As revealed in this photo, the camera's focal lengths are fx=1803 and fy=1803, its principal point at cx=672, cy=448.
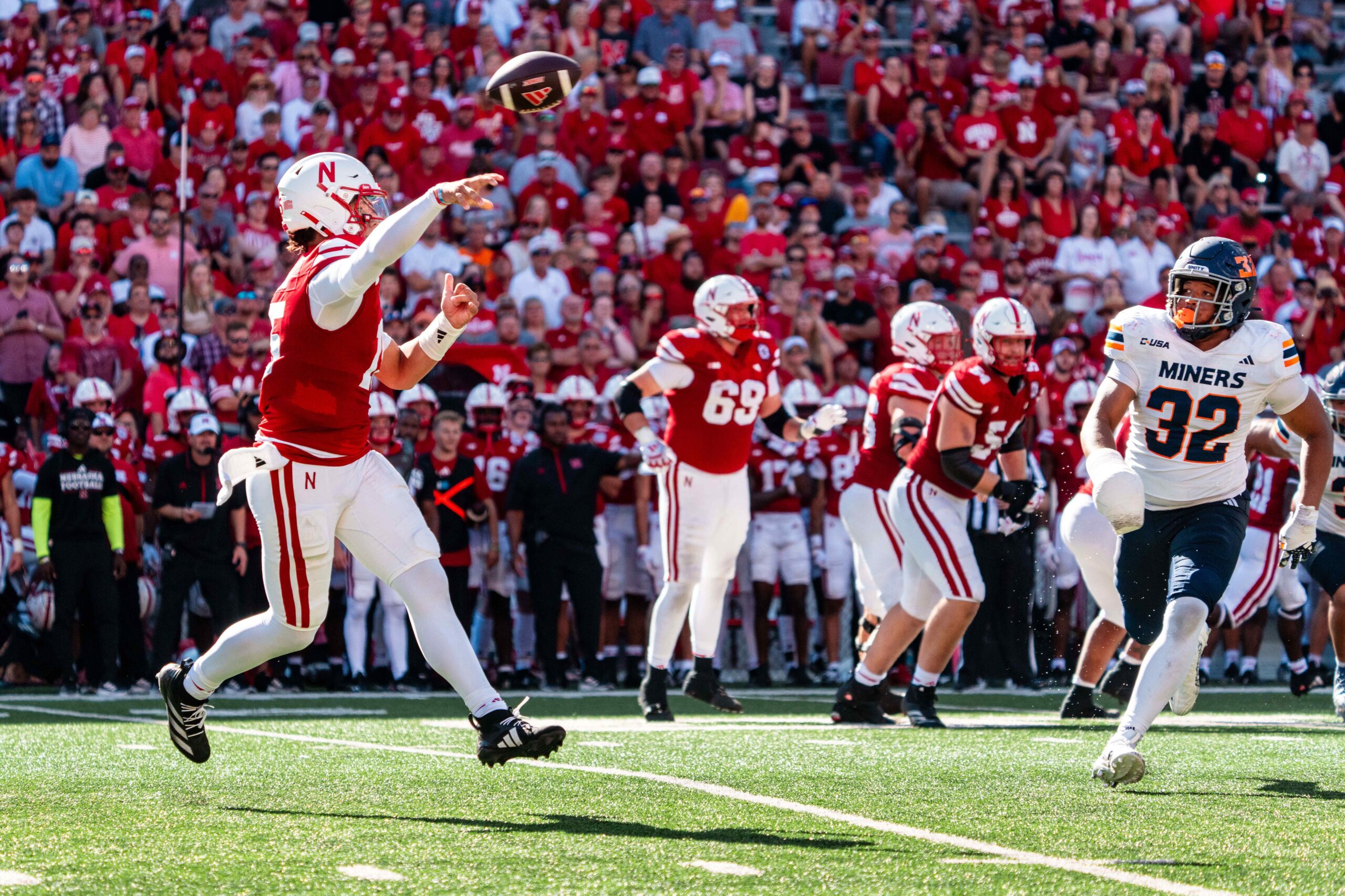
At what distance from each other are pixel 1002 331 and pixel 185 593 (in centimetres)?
545

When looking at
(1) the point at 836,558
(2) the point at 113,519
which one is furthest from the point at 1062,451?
(2) the point at 113,519

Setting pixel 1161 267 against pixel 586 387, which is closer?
pixel 586 387

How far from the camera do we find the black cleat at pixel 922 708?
7.63 meters

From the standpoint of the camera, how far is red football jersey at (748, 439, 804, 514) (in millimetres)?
11922

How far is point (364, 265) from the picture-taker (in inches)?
191

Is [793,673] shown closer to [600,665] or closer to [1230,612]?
[600,665]

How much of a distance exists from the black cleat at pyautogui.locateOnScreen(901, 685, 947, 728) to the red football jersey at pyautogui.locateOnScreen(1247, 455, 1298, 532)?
4.50 meters

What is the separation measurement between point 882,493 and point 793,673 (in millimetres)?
3524

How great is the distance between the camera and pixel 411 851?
411 cm

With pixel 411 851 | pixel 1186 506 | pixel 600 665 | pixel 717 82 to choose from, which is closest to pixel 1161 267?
pixel 717 82

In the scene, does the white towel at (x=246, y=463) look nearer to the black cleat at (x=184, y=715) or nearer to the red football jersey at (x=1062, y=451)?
the black cleat at (x=184, y=715)

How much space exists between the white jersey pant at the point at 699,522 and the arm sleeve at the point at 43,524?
13.6ft

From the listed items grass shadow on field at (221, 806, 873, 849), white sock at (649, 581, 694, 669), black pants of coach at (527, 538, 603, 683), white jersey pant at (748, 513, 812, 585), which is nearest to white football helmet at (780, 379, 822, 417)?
white jersey pant at (748, 513, 812, 585)

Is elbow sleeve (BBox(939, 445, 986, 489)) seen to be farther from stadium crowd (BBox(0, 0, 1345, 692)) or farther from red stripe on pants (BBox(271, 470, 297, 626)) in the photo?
stadium crowd (BBox(0, 0, 1345, 692))
